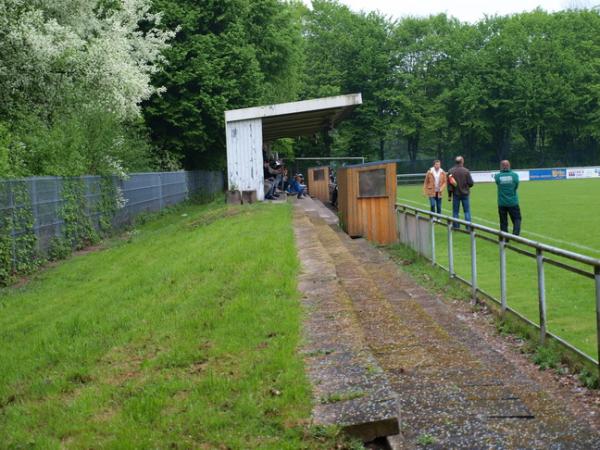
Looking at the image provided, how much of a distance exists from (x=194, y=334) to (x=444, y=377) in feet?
7.82

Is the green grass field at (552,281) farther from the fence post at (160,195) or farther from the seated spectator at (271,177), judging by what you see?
the fence post at (160,195)

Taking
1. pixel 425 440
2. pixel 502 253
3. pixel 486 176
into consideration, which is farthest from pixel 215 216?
pixel 486 176

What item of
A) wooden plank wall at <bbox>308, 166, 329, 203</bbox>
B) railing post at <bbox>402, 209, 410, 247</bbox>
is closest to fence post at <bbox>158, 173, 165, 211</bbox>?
wooden plank wall at <bbox>308, 166, 329, 203</bbox>

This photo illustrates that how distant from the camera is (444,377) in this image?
5645 millimetres

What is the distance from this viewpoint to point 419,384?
5.44 meters

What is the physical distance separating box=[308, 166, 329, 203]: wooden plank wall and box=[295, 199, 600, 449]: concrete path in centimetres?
2453

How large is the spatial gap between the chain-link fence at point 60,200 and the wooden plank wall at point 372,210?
6860 mm

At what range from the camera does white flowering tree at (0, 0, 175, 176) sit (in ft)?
64.8

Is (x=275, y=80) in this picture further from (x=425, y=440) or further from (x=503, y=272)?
(x=425, y=440)

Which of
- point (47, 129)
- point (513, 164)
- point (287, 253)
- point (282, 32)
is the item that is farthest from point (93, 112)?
point (513, 164)

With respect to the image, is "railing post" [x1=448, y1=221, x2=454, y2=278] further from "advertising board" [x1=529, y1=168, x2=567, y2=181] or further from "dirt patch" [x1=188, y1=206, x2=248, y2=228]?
"advertising board" [x1=529, y1=168, x2=567, y2=181]

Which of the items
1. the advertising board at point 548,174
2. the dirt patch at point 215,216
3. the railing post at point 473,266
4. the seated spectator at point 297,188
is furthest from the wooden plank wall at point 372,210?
the advertising board at point 548,174

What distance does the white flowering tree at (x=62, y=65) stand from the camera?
19.8 m

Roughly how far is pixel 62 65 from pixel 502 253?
1573 centimetres
